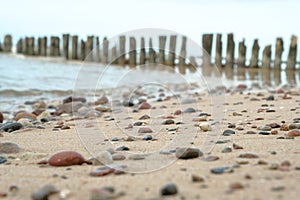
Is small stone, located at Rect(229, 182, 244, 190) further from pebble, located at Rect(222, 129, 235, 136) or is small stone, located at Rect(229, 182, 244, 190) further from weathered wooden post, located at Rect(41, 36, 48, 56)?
weathered wooden post, located at Rect(41, 36, 48, 56)

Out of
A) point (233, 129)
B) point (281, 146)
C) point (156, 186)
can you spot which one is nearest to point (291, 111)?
point (233, 129)

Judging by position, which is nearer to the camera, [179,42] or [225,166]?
[225,166]

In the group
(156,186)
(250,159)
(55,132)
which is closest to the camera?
(156,186)

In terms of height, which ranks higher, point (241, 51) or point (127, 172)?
point (241, 51)

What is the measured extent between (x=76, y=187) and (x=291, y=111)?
9.56 feet

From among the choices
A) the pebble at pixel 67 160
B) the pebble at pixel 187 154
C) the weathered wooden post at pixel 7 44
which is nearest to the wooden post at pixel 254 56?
the pebble at pixel 187 154

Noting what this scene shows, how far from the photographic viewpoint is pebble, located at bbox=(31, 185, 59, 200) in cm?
162

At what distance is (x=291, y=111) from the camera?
417 centimetres

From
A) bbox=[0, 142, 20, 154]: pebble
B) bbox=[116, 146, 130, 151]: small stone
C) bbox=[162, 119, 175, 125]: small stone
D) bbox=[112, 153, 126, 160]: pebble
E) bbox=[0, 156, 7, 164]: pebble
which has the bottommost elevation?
bbox=[0, 156, 7, 164]: pebble

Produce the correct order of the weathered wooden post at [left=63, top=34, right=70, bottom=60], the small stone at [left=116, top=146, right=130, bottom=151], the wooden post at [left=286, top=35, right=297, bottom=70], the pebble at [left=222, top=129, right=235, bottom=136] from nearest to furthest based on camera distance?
the small stone at [left=116, top=146, right=130, bottom=151] → the pebble at [left=222, top=129, right=235, bottom=136] → the wooden post at [left=286, top=35, right=297, bottom=70] → the weathered wooden post at [left=63, top=34, right=70, bottom=60]

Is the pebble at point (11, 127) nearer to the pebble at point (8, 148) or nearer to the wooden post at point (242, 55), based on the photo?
the pebble at point (8, 148)

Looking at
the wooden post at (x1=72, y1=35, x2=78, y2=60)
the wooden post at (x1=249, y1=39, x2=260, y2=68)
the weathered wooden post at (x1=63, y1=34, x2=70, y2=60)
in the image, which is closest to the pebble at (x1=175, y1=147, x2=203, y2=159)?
the wooden post at (x1=249, y1=39, x2=260, y2=68)

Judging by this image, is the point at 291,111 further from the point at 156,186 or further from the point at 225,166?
the point at 156,186

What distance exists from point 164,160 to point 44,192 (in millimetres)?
730
